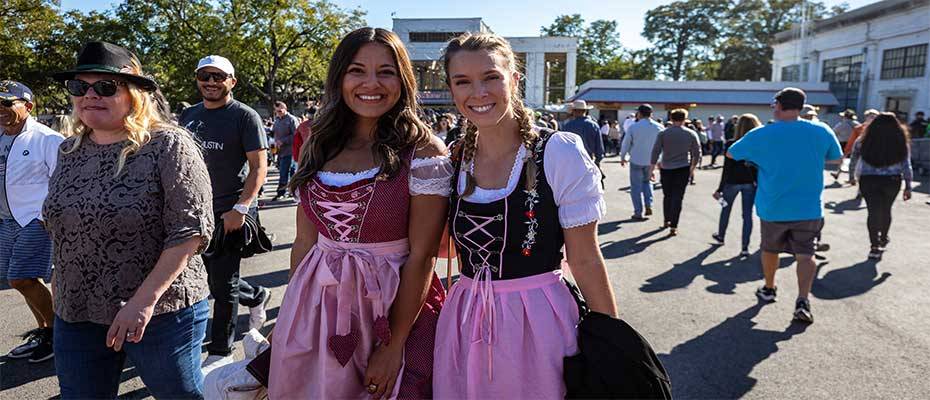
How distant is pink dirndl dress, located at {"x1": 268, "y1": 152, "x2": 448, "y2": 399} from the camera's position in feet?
6.23

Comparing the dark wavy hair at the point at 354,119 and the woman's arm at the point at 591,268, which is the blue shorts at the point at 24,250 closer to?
the dark wavy hair at the point at 354,119

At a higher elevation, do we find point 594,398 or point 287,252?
point 594,398

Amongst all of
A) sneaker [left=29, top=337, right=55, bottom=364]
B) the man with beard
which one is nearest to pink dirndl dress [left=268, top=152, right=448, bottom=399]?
the man with beard

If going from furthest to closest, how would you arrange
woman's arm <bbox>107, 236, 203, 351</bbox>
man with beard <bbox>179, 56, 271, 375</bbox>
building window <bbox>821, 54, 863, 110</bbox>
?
building window <bbox>821, 54, 863, 110</bbox>
man with beard <bbox>179, 56, 271, 375</bbox>
woman's arm <bbox>107, 236, 203, 351</bbox>

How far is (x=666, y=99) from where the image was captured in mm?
36875

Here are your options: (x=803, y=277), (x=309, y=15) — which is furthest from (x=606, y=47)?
(x=803, y=277)

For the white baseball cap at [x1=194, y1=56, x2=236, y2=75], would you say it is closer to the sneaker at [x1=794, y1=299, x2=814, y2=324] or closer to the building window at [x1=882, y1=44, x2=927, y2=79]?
the sneaker at [x1=794, y1=299, x2=814, y2=324]

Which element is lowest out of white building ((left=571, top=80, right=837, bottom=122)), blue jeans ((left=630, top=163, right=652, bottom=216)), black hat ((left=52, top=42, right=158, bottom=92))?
blue jeans ((left=630, top=163, right=652, bottom=216))

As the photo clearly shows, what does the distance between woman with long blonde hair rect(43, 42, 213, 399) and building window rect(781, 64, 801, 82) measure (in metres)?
48.7

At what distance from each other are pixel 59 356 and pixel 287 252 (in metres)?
4.75

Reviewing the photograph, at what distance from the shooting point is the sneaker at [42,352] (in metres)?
3.81

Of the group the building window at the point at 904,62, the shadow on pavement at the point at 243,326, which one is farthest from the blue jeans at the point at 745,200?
the building window at the point at 904,62

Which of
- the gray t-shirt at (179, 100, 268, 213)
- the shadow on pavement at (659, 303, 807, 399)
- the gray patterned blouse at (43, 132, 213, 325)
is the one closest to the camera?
the gray patterned blouse at (43, 132, 213, 325)

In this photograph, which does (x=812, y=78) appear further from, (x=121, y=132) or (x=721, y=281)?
(x=121, y=132)
